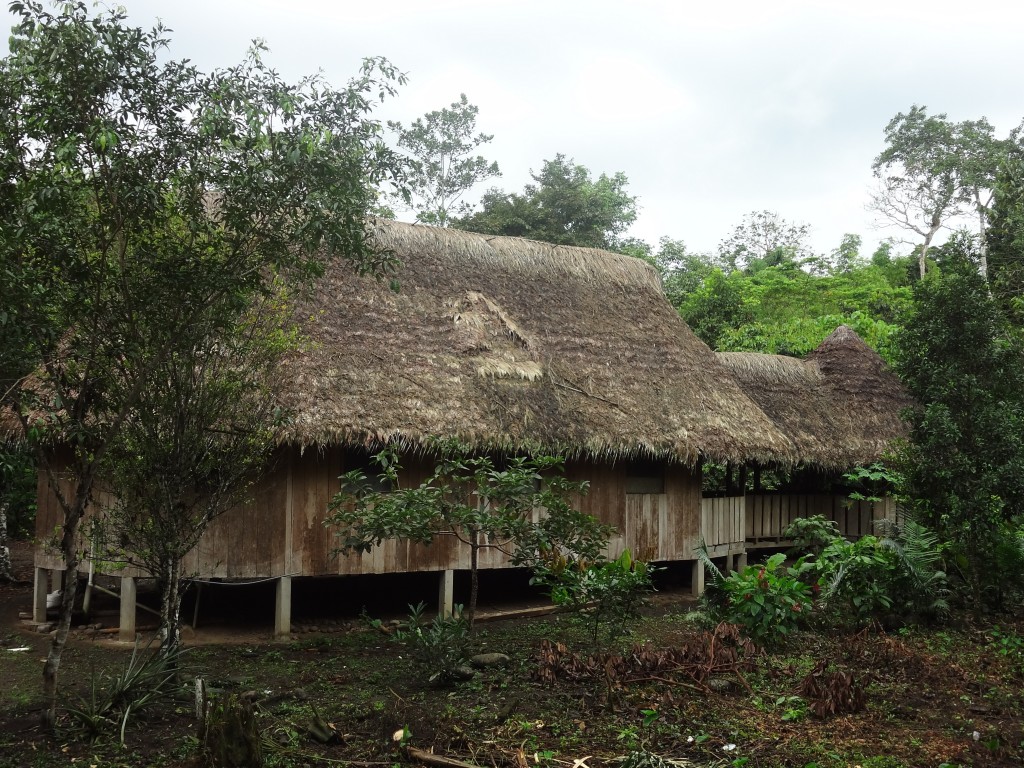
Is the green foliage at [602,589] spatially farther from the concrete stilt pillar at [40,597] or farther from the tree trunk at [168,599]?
the concrete stilt pillar at [40,597]

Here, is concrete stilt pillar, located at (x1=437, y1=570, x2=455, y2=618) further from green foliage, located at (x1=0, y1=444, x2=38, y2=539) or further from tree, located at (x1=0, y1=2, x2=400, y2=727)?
green foliage, located at (x1=0, y1=444, x2=38, y2=539)

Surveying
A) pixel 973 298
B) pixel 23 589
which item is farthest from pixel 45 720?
pixel 973 298

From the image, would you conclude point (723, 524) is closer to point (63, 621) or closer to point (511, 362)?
point (511, 362)

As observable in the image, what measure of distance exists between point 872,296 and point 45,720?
2297cm

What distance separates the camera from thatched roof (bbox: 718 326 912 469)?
14.0 m

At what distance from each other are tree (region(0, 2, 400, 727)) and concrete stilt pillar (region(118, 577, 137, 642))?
3708mm

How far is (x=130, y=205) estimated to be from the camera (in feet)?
18.8

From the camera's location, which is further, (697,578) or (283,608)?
(697,578)

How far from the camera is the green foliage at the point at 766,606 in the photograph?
7.64 meters

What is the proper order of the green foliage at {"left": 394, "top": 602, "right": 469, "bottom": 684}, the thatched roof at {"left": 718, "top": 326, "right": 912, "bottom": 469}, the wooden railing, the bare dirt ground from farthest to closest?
the wooden railing → the thatched roof at {"left": 718, "top": 326, "right": 912, "bottom": 469} → the green foliage at {"left": 394, "top": 602, "right": 469, "bottom": 684} → the bare dirt ground

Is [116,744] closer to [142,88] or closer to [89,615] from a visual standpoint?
[142,88]

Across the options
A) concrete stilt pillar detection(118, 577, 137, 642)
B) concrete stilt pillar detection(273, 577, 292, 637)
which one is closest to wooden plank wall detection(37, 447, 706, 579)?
concrete stilt pillar detection(273, 577, 292, 637)

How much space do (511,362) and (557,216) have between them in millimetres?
16176

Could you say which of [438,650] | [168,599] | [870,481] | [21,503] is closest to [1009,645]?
[438,650]
